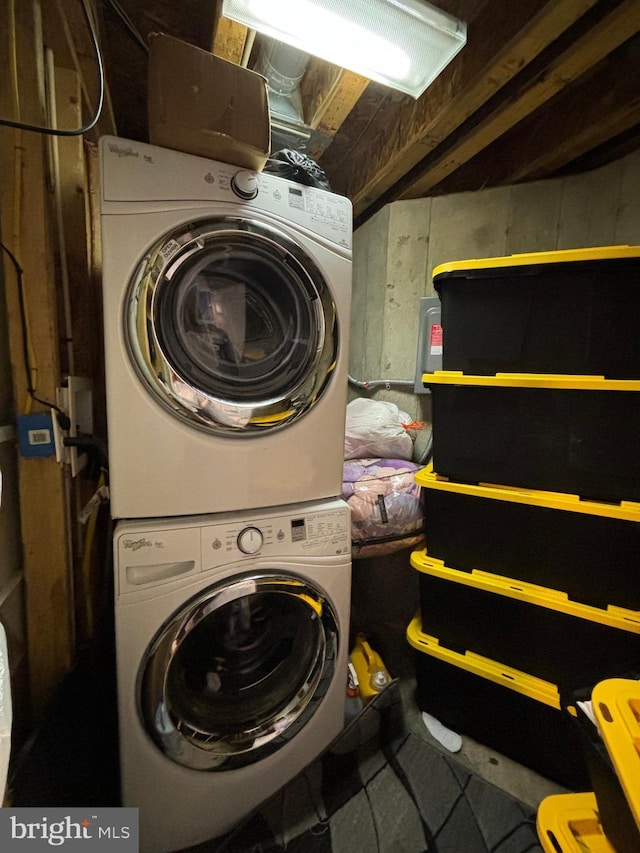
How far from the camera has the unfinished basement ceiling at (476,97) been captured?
99 centimetres

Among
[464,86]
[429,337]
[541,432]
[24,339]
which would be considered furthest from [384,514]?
[464,86]

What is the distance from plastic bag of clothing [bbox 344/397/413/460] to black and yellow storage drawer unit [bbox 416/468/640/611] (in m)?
0.40

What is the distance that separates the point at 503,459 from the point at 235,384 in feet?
2.61

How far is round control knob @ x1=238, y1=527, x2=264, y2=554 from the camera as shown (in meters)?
0.85

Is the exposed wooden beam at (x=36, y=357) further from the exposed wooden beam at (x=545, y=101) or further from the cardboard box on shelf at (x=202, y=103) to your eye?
the exposed wooden beam at (x=545, y=101)

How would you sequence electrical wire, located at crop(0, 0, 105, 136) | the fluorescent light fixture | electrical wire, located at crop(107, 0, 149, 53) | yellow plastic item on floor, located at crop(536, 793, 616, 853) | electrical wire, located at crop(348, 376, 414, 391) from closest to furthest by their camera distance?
electrical wire, located at crop(0, 0, 105, 136), yellow plastic item on floor, located at crop(536, 793, 616, 853), the fluorescent light fixture, electrical wire, located at crop(107, 0, 149, 53), electrical wire, located at crop(348, 376, 414, 391)

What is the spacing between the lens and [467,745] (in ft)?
3.77

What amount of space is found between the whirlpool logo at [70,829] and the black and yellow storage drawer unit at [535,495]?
89 centimetres

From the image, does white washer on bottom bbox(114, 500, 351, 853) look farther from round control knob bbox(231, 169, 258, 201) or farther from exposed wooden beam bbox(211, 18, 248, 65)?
exposed wooden beam bbox(211, 18, 248, 65)

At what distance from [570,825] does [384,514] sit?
0.85 meters

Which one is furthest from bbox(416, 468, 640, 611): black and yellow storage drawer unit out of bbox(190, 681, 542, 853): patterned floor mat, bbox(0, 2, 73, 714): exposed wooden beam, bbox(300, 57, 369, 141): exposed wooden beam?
bbox(300, 57, 369, 141): exposed wooden beam

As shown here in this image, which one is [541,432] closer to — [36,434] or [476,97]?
[476,97]

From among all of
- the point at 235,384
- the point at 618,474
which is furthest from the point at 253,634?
the point at 618,474

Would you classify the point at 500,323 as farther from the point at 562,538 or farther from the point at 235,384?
the point at 235,384
